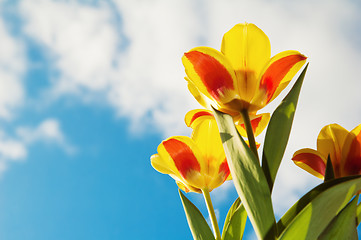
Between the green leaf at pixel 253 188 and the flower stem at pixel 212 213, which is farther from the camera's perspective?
the flower stem at pixel 212 213

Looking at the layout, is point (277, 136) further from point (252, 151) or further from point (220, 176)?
point (220, 176)

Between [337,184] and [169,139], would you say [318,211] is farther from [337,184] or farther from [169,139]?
[169,139]

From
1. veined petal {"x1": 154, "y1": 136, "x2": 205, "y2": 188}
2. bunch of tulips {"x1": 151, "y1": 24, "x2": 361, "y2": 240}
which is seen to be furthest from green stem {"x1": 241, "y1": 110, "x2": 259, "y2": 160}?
veined petal {"x1": 154, "y1": 136, "x2": 205, "y2": 188}

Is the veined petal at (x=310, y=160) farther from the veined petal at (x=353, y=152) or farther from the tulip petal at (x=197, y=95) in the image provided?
the tulip petal at (x=197, y=95)

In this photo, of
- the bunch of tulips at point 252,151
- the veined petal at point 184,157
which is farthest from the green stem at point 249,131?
the veined petal at point 184,157

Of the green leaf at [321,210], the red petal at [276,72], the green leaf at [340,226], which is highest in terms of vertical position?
the red petal at [276,72]

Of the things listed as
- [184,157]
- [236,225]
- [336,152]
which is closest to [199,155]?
[184,157]
